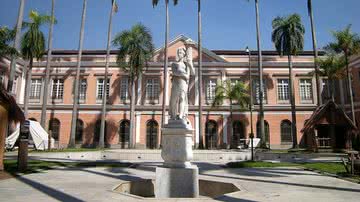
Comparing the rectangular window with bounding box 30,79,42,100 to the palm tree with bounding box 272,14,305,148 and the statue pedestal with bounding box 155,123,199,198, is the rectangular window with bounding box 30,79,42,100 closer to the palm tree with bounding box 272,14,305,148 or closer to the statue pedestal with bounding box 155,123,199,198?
the palm tree with bounding box 272,14,305,148

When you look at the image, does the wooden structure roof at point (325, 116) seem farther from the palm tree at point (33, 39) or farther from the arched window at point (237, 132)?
the palm tree at point (33, 39)

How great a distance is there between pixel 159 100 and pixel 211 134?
734 cm

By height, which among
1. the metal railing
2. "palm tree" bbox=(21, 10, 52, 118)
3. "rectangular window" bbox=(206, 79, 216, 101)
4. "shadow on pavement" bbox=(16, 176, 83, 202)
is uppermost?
"palm tree" bbox=(21, 10, 52, 118)

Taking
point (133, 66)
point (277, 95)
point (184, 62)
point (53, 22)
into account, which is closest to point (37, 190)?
point (184, 62)

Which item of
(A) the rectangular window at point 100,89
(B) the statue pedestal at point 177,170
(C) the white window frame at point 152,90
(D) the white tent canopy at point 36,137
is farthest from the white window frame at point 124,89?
(B) the statue pedestal at point 177,170

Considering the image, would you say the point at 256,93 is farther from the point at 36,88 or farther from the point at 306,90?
the point at 36,88

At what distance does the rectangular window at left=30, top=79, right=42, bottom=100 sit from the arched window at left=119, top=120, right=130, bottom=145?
1103 centimetres

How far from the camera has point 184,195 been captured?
839 cm

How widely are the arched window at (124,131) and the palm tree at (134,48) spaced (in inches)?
120

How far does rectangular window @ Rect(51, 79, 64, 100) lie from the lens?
121 feet

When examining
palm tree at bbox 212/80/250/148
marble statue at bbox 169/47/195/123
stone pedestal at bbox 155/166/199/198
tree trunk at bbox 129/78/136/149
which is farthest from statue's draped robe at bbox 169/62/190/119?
tree trunk at bbox 129/78/136/149

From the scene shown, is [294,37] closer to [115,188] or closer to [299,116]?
[299,116]

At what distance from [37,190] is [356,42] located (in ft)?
85.8

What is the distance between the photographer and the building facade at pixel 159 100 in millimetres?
35094
